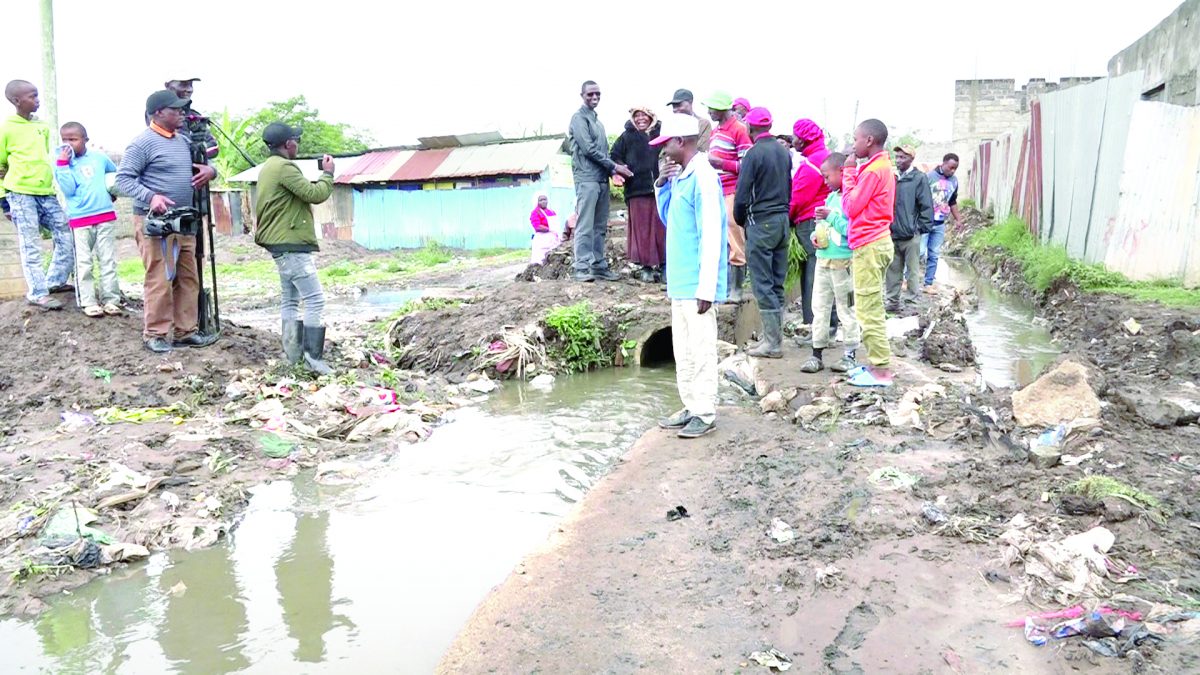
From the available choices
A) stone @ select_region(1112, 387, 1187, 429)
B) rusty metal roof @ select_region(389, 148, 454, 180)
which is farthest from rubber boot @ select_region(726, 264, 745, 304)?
rusty metal roof @ select_region(389, 148, 454, 180)

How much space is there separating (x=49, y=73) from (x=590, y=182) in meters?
6.47

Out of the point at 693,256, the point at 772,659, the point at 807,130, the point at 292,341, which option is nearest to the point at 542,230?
the point at 807,130

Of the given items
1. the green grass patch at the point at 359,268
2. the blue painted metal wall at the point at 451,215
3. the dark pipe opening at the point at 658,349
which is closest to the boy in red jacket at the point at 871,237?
the dark pipe opening at the point at 658,349

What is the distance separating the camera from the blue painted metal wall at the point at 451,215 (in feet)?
83.3

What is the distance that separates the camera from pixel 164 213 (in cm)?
655

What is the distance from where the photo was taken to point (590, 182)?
9.27 meters

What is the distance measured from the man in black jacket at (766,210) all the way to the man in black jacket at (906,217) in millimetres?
2467

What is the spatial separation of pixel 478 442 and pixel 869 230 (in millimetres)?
3110

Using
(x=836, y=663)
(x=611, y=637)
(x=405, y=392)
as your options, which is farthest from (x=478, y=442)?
(x=836, y=663)

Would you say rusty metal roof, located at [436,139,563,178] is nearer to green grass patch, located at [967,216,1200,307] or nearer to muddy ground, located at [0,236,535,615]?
green grass patch, located at [967,216,1200,307]

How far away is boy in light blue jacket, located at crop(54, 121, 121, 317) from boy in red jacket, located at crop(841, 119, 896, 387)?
5913mm

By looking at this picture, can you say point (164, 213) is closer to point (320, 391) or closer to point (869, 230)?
point (320, 391)

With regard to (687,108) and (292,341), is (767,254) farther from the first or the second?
(292,341)

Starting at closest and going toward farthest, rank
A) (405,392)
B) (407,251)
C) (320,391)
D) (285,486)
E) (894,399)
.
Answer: (285,486)
(894,399)
(320,391)
(405,392)
(407,251)
